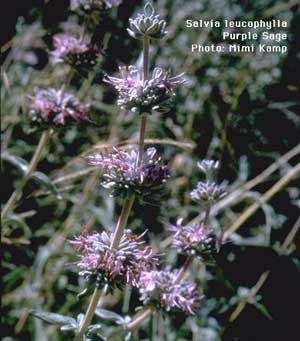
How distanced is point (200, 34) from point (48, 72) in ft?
1.41

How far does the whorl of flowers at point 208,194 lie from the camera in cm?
88

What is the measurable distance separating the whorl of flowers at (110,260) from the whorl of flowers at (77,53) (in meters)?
0.47

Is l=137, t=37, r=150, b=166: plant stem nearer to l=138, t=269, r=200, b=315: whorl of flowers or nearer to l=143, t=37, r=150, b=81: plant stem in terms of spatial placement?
l=143, t=37, r=150, b=81: plant stem

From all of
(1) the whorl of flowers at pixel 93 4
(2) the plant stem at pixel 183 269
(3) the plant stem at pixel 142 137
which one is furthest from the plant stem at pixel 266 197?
(3) the plant stem at pixel 142 137

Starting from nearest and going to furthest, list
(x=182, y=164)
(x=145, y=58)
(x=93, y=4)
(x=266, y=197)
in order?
(x=145, y=58), (x=93, y=4), (x=266, y=197), (x=182, y=164)

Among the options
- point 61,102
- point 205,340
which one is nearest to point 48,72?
point 61,102

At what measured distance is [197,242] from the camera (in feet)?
3.01

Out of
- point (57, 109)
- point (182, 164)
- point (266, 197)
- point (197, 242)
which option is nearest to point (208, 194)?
point (197, 242)

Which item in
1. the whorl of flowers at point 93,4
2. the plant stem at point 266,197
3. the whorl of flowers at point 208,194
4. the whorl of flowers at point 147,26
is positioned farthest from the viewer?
the plant stem at point 266,197

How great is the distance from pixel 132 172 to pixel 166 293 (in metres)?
0.27

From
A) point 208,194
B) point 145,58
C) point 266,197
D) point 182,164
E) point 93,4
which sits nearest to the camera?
point 145,58

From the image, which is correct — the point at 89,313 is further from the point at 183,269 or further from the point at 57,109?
the point at 57,109

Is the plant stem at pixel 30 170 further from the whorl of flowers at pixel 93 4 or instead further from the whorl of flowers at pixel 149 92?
the whorl of flowers at pixel 149 92

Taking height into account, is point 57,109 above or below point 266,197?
above
